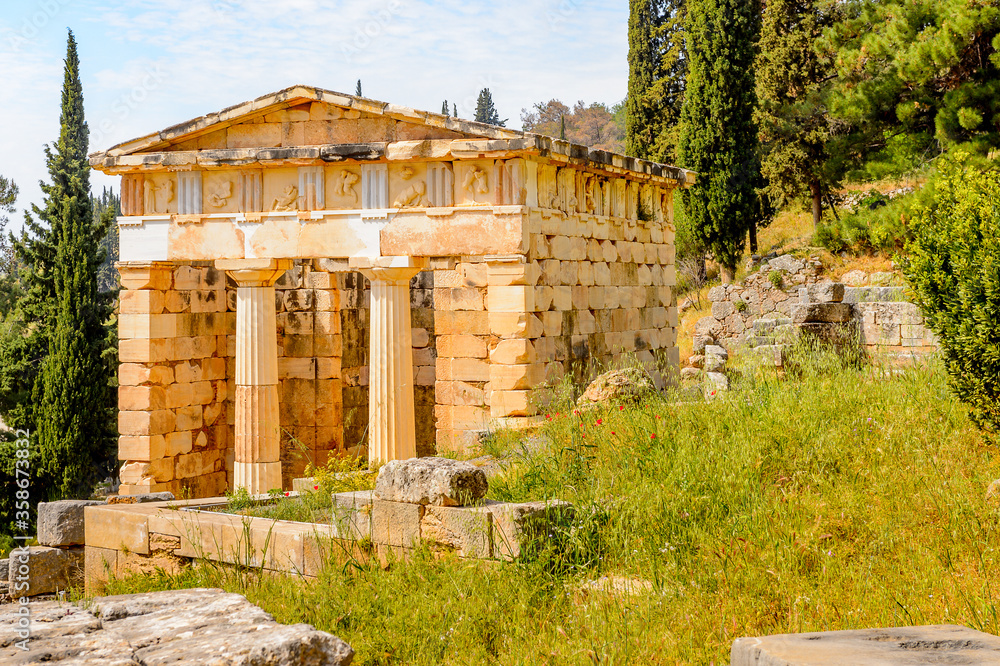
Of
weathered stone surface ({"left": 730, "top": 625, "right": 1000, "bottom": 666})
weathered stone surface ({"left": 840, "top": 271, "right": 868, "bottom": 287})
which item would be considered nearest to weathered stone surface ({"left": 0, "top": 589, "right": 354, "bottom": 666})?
weathered stone surface ({"left": 730, "top": 625, "right": 1000, "bottom": 666})

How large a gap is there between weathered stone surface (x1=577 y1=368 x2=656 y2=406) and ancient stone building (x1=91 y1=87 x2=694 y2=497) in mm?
1821

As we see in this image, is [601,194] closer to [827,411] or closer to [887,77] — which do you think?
[827,411]

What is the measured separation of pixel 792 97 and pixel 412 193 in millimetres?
20689

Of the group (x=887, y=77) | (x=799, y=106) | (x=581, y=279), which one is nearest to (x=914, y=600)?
(x=581, y=279)

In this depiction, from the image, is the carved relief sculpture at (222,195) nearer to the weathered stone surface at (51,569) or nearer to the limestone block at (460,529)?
the weathered stone surface at (51,569)

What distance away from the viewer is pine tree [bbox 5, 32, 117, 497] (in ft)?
61.5

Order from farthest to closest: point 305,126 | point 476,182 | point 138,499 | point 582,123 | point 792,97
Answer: point 582,123 < point 792,97 < point 305,126 < point 476,182 < point 138,499

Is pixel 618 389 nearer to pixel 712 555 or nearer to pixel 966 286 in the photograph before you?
pixel 966 286

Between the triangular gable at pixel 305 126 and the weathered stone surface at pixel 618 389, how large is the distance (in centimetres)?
345

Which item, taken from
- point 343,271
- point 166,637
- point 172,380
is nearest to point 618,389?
point 166,637

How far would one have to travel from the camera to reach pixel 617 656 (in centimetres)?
465

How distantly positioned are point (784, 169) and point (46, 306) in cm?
2051

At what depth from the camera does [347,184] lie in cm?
1223

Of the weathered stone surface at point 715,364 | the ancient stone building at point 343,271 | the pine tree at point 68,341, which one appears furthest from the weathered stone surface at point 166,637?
the pine tree at point 68,341
